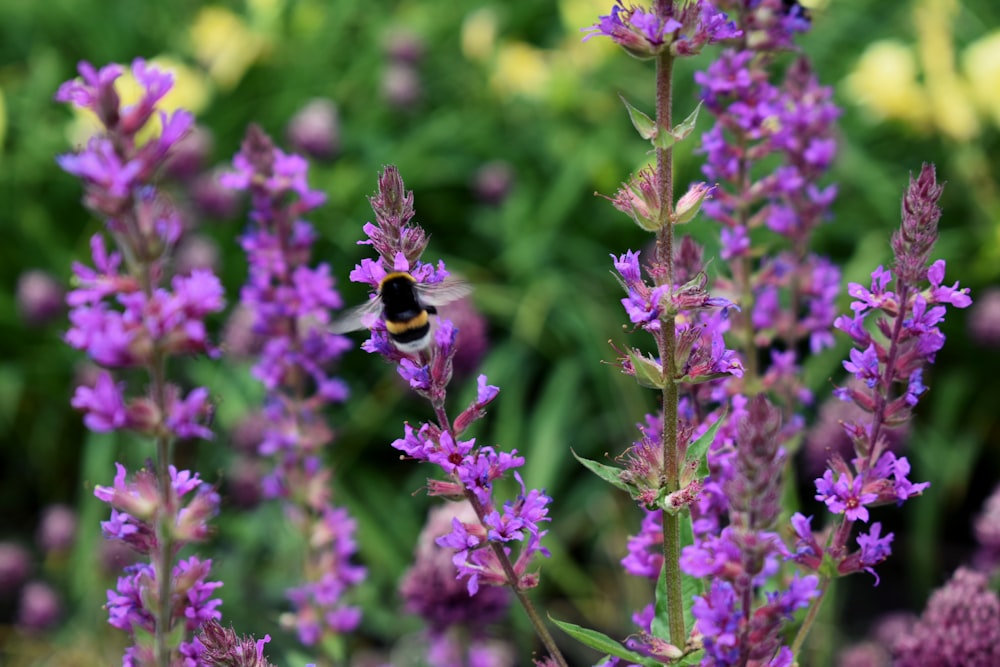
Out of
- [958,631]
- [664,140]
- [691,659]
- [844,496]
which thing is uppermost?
[664,140]

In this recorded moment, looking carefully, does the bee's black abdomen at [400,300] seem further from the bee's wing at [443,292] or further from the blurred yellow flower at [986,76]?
the blurred yellow flower at [986,76]

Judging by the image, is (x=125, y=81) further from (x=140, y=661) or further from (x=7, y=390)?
(x=140, y=661)

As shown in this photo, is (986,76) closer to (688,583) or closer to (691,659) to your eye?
(688,583)

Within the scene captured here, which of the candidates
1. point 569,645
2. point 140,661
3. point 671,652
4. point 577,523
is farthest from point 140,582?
point 577,523

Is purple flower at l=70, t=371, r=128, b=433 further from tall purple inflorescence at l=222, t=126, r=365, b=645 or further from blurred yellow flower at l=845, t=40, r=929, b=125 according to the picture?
blurred yellow flower at l=845, t=40, r=929, b=125

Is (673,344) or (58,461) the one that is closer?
(673,344)

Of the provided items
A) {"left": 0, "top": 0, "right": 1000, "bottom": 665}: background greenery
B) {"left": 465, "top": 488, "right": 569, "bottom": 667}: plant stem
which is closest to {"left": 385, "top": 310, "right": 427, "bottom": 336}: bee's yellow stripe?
{"left": 465, "top": 488, "right": 569, "bottom": 667}: plant stem

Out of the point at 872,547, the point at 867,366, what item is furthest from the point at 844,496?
the point at 867,366
